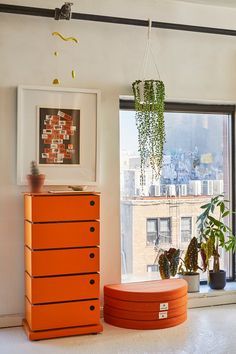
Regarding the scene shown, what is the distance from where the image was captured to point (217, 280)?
13.4 feet

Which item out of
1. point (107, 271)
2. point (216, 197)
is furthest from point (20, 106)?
point (216, 197)

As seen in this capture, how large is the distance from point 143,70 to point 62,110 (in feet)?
2.55

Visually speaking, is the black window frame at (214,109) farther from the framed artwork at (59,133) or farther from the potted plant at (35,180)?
the potted plant at (35,180)

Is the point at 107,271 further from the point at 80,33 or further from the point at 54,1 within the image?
the point at 54,1

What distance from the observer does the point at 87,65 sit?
378cm

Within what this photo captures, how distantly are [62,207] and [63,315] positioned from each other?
29.3 inches

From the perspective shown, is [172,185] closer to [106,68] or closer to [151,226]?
[151,226]

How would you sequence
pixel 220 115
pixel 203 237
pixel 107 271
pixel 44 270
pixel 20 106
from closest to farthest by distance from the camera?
1. pixel 44 270
2. pixel 20 106
3. pixel 107 271
4. pixel 203 237
5. pixel 220 115

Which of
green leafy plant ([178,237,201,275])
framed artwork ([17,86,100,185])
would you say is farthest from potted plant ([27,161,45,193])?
green leafy plant ([178,237,201,275])

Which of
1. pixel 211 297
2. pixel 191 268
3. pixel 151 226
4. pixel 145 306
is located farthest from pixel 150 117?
pixel 211 297

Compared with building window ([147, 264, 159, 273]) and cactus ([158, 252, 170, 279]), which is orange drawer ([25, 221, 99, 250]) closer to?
cactus ([158, 252, 170, 279])

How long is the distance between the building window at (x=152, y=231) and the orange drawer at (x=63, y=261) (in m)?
0.91

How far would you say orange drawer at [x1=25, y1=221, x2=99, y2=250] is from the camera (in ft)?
10.5

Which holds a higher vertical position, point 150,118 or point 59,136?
point 150,118
